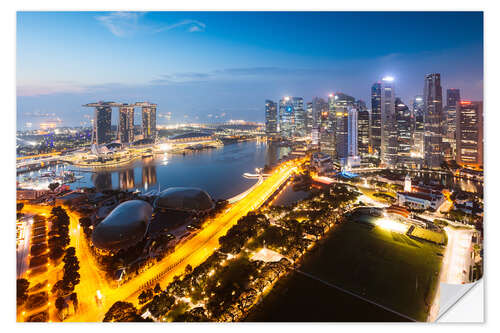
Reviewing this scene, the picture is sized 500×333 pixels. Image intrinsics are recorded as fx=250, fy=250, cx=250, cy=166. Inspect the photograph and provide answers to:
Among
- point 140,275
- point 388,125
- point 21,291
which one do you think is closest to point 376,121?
point 388,125

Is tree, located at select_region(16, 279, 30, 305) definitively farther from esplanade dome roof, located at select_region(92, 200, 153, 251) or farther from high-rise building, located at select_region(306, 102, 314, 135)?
high-rise building, located at select_region(306, 102, 314, 135)


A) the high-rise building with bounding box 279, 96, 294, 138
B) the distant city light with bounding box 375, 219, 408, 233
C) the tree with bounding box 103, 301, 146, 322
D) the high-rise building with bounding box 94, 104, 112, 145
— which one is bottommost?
the tree with bounding box 103, 301, 146, 322

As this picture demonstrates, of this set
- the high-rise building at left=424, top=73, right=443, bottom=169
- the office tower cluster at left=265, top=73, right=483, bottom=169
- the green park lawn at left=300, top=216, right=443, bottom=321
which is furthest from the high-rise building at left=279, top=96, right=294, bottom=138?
the green park lawn at left=300, top=216, right=443, bottom=321

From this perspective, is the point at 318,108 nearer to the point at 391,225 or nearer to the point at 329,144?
the point at 329,144

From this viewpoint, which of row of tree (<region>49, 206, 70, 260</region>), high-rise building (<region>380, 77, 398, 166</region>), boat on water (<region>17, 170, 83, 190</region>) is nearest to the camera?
row of tree (<region>49, 206, 70, 260</region>)

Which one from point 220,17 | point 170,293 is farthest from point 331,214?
point 220,17

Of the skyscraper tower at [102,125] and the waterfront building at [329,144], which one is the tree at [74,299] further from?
the waterfront building at [329,144]
